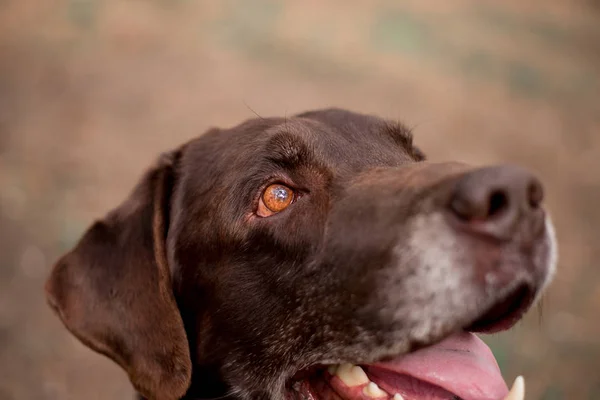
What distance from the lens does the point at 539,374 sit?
20.3 feet

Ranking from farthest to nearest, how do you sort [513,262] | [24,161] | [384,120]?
1. [24,161]
2. [384,120]
3. [513,262]

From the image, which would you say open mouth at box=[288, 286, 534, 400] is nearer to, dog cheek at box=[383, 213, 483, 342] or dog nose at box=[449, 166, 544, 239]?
dog cheek at box=[383, 213, 483, 342]

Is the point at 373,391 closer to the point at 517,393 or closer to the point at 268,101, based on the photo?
the point at 517,393

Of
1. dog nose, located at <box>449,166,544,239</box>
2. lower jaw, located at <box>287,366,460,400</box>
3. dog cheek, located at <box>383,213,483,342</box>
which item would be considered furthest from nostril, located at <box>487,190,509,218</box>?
lower jaw, located at <box>287,366,460,400</box>

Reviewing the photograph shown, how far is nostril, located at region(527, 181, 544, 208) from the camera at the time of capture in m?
2.18

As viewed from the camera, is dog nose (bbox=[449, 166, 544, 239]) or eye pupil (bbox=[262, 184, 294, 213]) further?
eye pupil (bbox=[262, 184, 294, 213])

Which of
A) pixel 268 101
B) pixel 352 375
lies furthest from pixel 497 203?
pixel 268 101

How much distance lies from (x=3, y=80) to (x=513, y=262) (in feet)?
28.7

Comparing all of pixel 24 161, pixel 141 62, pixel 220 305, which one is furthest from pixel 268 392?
pixel 141 62

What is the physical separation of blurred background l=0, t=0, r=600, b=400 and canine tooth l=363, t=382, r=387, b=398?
3819 millimetres

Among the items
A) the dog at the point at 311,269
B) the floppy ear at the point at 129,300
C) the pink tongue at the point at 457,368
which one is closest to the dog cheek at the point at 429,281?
the dog at the point at 311,269

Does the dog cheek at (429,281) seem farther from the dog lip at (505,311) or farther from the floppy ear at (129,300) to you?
the floppy ear at (129,300)

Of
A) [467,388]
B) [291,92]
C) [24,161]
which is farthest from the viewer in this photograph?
[291,92]

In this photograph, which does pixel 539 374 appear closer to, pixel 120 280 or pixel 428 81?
pixel 120 280
